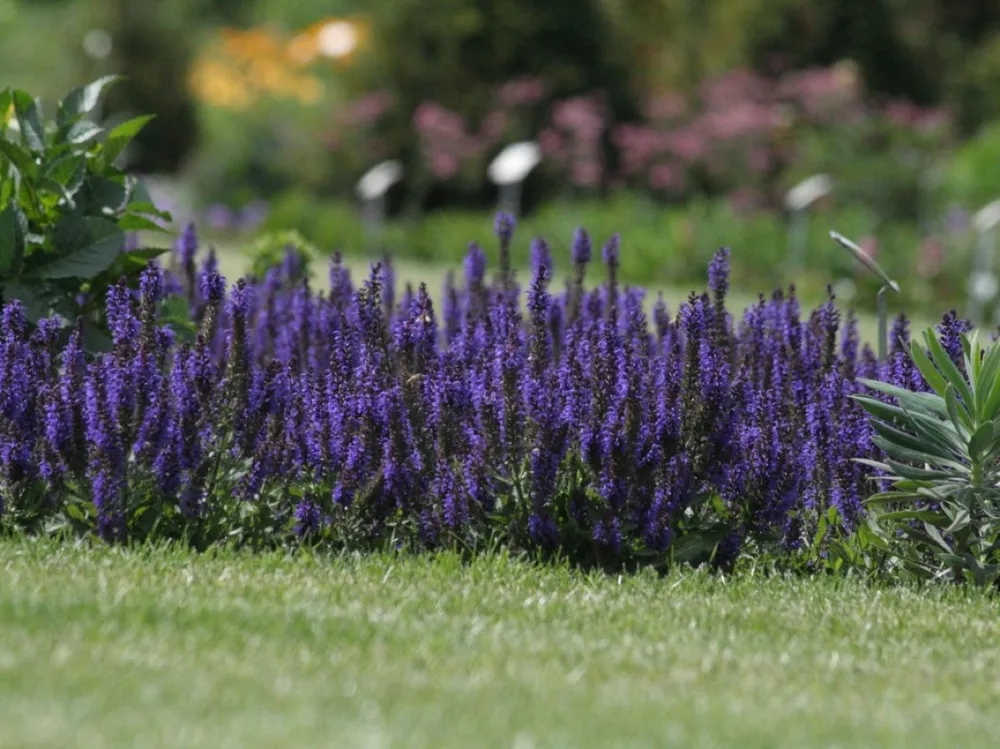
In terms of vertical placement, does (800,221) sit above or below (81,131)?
above

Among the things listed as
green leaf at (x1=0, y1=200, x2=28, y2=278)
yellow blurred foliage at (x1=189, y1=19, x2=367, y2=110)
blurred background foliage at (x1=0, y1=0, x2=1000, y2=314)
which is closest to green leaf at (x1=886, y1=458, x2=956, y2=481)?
green leaf at (x1=0, y1=200, x2=28, y2=278)

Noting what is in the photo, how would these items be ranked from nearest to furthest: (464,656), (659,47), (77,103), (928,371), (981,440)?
(464,656), (981,440), (928,371), (77,103), (659,47)

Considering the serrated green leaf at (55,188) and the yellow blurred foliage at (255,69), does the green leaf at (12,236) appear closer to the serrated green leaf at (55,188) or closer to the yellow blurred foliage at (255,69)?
the serrated green leaf at (55,188)

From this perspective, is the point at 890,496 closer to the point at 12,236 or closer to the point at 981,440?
the point at 981,440

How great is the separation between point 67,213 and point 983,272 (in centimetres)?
1027

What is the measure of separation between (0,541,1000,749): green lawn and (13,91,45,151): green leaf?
183cm

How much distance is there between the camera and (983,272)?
1473 centimetres

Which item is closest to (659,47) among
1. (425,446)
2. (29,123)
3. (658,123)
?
(658,123)

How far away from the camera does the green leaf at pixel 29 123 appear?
6535 millimetres

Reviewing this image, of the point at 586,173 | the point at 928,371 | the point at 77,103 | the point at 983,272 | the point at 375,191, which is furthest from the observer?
the point at 586,173

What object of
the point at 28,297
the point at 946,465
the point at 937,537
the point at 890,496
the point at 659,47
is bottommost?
the point at 937,537

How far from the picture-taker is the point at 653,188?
70.7 ft

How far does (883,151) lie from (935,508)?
1509cm

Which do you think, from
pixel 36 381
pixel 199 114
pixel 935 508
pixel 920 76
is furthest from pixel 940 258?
pixel 199 114
